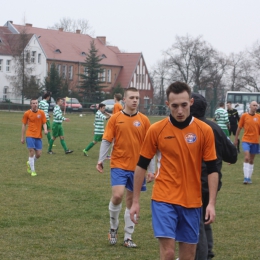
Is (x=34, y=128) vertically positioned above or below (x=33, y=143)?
above

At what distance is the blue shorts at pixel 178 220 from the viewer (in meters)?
5.33

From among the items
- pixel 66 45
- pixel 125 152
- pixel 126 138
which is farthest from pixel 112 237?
pixel 66 45

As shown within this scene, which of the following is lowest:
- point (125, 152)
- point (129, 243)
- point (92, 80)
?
point (129, 243)

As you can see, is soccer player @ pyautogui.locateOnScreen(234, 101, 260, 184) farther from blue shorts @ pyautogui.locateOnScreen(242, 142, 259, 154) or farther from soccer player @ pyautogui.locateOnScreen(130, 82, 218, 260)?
soccer player @ pyautogui.locateOnScreen(130, 82, 218, 260)

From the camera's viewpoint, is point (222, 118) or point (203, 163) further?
point (222, 118)

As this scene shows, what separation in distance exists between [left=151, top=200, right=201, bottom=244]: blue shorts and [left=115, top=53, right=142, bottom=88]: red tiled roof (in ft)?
292

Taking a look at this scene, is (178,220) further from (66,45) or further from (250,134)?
(66,45)

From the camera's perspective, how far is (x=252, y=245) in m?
8.30

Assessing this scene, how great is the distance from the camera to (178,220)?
5.46 m

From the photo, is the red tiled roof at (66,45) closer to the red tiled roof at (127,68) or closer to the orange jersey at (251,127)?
the red tiled roof at (127,68)

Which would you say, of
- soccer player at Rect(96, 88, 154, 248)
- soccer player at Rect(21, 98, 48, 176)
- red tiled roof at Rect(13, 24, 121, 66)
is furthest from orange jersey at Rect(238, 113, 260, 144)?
red tiled roof at Rect(13, 24, 121, 66)

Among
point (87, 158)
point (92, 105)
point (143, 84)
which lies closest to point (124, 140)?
point (87, 158)

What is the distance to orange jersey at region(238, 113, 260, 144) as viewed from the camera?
47.7 ft

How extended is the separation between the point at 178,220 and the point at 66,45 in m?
85.6
